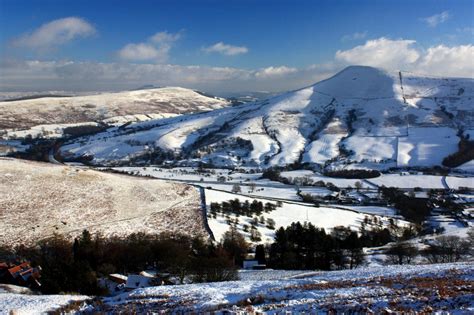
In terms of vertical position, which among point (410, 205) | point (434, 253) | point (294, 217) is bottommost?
point (410, 205)

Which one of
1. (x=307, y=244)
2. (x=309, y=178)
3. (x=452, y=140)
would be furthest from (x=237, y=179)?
(x=452, y=140)

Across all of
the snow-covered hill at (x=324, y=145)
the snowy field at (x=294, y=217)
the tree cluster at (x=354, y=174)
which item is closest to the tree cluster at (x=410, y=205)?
the snowy field at (x=294, y=217)

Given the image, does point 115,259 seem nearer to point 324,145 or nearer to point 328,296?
point 328,296

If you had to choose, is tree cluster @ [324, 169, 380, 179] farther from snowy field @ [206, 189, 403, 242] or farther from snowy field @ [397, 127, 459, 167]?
snowy field @ [206, 189, 403, 242]

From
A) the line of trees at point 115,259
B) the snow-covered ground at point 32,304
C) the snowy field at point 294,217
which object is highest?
the snow-covered ground at point 32,304

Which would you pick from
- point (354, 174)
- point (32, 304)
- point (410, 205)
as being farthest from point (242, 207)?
point (354, 174)

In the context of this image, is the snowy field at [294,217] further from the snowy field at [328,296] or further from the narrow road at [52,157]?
the narrow road at [52,157]
